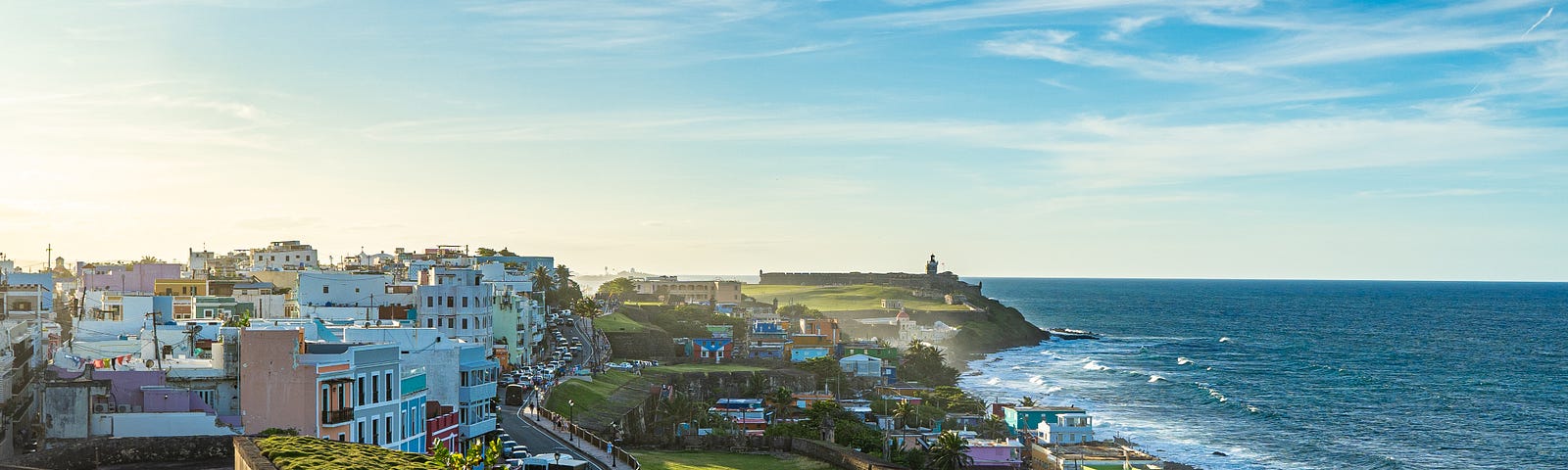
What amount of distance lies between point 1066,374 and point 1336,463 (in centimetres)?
4655

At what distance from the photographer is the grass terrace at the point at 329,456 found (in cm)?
1833

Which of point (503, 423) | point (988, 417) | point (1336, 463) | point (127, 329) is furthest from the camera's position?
point (988, 417)

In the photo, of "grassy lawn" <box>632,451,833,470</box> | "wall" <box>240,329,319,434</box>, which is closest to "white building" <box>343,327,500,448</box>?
"wall" <box>240,329,319,434</box>

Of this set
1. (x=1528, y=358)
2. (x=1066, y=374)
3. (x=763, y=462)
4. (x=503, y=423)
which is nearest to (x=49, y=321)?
(x=503, y=423)

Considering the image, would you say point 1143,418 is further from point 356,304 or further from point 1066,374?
point 356,304

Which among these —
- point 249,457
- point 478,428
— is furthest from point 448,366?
point 249,457

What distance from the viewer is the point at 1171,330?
7274 inches

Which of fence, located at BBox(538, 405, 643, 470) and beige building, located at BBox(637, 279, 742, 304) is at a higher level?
beige building, located at BBox(637, 279, 742, 304)

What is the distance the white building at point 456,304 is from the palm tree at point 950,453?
24.2 meters

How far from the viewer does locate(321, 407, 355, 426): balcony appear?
29.3 metres

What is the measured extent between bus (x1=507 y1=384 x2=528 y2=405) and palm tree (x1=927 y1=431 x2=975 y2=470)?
19583 millimetres

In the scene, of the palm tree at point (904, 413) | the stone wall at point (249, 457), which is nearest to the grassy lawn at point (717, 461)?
the palm tree at point (904, 413)

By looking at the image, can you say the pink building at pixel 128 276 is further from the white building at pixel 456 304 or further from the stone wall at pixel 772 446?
the stone wall at pixel 772 446

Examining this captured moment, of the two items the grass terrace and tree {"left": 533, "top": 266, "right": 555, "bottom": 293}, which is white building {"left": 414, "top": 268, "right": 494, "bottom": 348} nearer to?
tree {"left": 533, "top": 266, "right": 555, "bottom": 293}
